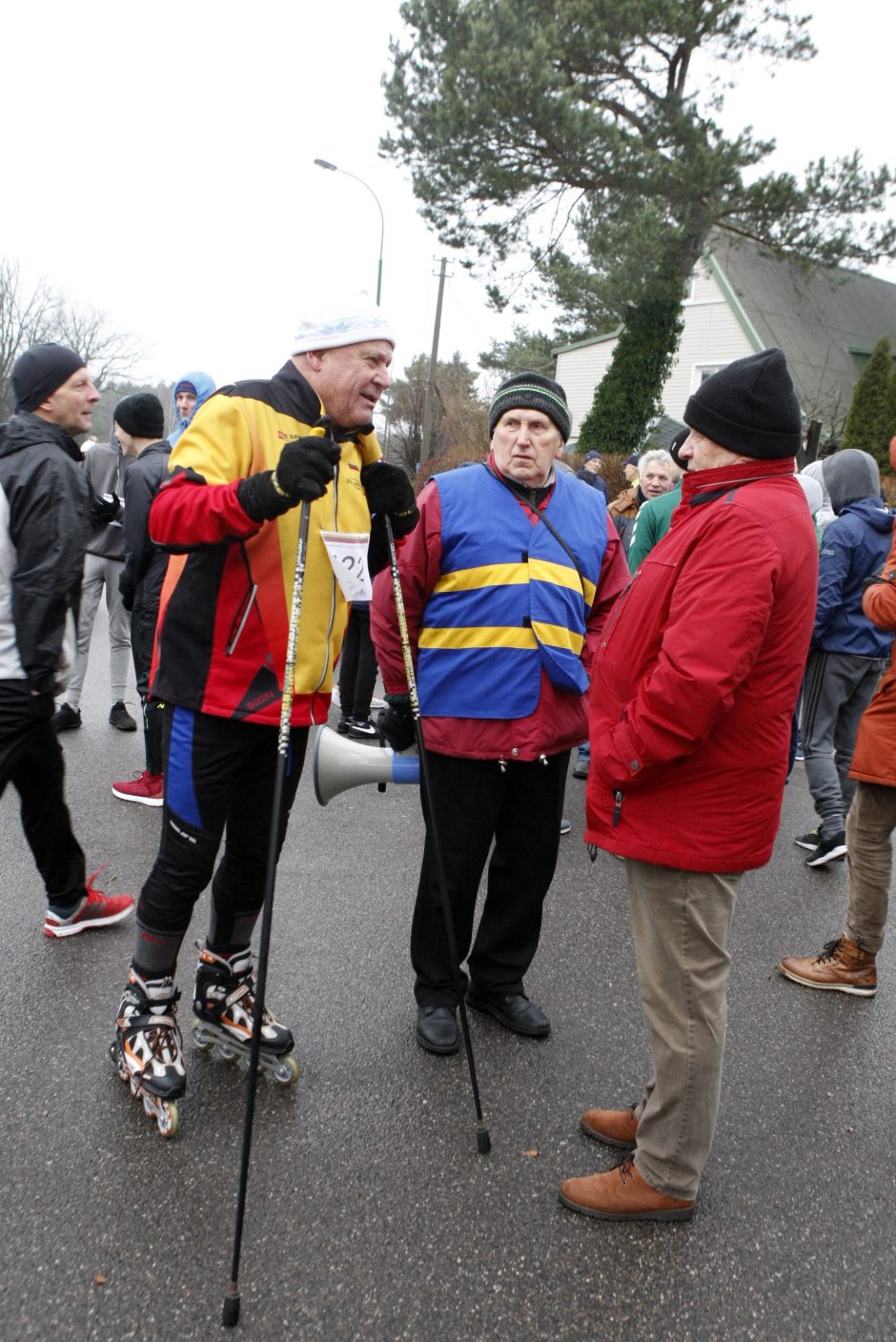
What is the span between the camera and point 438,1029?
310 cm

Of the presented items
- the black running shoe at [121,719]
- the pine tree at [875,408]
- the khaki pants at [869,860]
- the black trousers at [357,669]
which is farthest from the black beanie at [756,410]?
the pine tree at [875,408]

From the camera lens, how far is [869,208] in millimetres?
16250

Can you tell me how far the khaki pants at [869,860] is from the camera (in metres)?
3.56

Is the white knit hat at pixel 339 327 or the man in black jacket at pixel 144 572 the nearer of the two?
the white knit hat at pixel 339 327

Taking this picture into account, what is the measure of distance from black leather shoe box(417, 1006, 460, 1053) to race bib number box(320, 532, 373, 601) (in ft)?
4.64

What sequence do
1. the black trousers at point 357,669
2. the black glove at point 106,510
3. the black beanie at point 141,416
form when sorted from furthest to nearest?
the black trousers at point 357,669 → the black glove at point 106,510 → the black beanie at point 141,416

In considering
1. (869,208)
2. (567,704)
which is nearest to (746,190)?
(869,208)

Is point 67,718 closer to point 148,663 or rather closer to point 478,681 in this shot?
point 148,663

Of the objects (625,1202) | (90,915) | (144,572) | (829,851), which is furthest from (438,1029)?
(144,572)

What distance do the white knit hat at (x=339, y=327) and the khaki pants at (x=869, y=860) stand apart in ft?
7.90

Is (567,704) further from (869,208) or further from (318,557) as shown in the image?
(869,208)

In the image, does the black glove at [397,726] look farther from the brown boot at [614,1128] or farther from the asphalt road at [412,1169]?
the brown boot at [614,1128]

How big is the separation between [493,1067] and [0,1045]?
1500mm

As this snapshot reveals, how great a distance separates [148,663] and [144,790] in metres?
0.75
